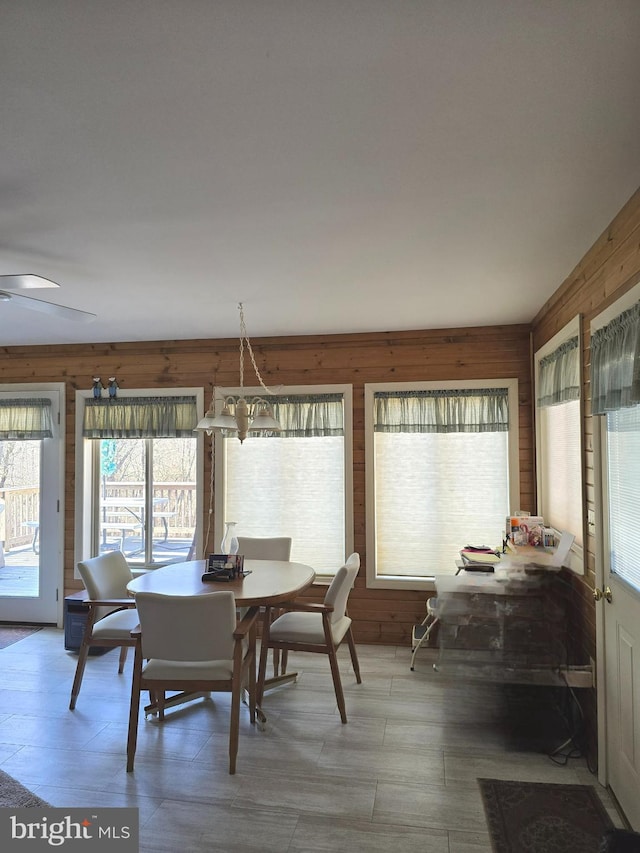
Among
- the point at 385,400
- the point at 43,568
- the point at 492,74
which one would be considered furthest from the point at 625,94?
the point at 43,568

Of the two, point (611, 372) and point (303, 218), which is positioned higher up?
point (303, 218)

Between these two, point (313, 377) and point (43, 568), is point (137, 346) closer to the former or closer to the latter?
A: point (313, 377)

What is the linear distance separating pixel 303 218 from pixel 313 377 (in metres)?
2.69

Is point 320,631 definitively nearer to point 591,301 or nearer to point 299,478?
point 299,478

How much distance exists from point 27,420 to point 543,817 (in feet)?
17.0

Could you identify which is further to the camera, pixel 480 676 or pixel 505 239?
pixel 480 676

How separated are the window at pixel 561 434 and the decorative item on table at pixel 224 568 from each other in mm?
2095

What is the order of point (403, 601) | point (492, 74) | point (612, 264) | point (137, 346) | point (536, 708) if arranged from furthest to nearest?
point (137, 346), point (403, 601), point (536, 708), point (612, 264), point (492, 74)

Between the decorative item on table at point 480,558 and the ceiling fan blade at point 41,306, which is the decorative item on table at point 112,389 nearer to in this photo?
the ceiling fan blade at point 41,306

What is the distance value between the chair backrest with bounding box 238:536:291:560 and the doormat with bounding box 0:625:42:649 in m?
2.22

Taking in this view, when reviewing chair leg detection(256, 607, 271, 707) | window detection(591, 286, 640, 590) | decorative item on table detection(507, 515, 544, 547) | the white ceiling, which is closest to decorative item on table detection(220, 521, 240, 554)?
chair leg detection(256, 607, 271, 707)

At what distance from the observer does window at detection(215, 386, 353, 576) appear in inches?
202

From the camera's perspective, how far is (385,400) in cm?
505

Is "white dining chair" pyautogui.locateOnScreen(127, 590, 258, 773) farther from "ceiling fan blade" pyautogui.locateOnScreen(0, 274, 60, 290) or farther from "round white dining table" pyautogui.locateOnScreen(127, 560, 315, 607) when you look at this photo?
"ceiling fan blade" pyautogui.locateOnScreen(0, 274, 60, 290)
